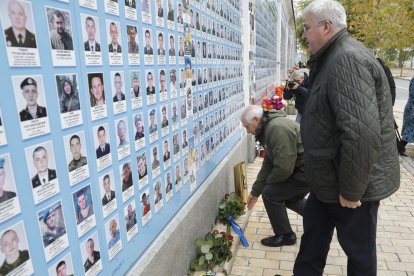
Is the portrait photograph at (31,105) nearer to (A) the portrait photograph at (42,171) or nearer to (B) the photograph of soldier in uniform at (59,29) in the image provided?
(A) the portrait photograph at (42,171)

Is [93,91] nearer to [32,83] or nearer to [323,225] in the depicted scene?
[32,83]

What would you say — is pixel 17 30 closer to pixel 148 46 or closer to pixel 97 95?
pixel 97 95

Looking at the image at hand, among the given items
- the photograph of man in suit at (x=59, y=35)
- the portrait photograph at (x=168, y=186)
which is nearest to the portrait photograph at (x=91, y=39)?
the photograph of man in suit at (x=59, y=35)

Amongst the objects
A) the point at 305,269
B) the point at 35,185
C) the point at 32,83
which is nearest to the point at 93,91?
the point at 32,83

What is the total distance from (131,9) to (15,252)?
1280mm

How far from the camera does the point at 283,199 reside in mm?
3350

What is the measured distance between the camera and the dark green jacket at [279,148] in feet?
9.87

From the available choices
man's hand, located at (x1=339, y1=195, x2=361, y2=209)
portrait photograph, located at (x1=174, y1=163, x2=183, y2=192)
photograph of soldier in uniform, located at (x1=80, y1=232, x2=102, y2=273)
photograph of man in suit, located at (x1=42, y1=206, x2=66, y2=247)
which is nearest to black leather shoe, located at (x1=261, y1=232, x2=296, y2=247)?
portrait photograph, located at (x1=174, y1=163, x2=183, y2=192)

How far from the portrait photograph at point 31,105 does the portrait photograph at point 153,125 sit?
34.8 inches

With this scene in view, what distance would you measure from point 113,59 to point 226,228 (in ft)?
8.10

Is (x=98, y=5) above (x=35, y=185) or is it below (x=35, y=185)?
above

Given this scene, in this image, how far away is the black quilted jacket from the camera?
182 centimetres

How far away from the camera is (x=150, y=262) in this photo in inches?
80.3

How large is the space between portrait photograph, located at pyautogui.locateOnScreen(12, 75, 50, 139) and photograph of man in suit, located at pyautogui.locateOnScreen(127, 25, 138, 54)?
694mm
